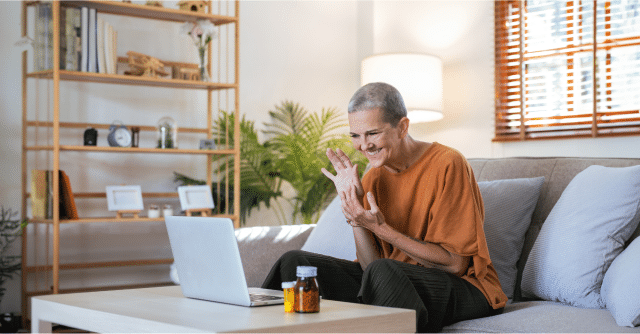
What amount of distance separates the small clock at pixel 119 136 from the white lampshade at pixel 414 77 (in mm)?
1403

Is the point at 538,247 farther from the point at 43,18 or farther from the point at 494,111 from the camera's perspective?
the point at 43,18

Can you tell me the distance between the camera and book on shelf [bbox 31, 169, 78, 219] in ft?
10.8

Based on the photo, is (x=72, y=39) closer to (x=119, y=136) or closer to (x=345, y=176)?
(x=119, y=136)

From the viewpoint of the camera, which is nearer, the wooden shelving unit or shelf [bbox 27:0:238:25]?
the wooden shelving unit

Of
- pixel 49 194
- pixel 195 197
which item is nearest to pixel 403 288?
pixel 195 197

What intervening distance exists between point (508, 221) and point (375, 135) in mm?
615

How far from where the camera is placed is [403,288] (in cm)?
167

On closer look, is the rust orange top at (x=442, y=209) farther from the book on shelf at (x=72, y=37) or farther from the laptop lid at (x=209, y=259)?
the book on shelf at (x=72, y=37)

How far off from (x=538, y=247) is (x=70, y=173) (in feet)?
8.51

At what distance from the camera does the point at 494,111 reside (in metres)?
3.89

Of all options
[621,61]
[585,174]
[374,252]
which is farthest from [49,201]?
[621,61]

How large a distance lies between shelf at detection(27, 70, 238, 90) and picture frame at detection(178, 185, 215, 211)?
1.82 ft

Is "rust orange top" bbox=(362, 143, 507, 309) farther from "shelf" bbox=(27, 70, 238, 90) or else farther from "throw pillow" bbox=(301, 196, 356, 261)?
"shelf" bbox=(27, 70, 238, 90)

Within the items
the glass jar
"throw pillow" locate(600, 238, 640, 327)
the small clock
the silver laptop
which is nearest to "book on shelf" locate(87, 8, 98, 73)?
the small clock
